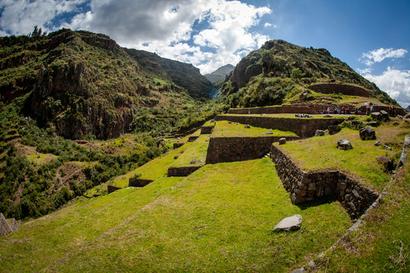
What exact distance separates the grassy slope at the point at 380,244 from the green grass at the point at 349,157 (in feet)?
5.03

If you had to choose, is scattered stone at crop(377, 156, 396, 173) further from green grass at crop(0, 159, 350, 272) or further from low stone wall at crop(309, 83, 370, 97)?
low stone wall at crop(309, 83, 370, 97)

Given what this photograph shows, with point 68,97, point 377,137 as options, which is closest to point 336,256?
point 377,137

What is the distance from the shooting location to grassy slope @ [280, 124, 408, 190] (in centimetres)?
1138

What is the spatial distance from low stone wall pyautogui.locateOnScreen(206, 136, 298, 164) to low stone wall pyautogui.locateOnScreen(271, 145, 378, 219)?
24.0 ft

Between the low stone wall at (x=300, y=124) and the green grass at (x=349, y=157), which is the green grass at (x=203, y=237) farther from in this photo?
the low stone wall at (x=300, y=124)

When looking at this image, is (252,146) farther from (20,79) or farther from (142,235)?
(20,79)

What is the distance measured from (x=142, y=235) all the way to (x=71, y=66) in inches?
5149

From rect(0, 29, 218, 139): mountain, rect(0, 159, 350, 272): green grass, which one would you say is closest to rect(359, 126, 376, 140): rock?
rect(0, 159, 350, 272): green grass

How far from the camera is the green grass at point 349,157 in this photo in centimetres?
1127

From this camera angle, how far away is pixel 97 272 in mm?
10289

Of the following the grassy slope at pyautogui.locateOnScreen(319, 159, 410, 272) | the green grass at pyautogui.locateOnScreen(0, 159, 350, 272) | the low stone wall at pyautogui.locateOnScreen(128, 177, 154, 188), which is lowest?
the low stone wall at pyautogui.locateOnScreen(128, 177, 154, 188)

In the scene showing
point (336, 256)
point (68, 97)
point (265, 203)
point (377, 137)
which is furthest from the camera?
point (68, 97)

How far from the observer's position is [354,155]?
44.2 feet

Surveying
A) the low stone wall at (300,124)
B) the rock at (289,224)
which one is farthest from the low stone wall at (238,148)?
the rock at (289,224)
